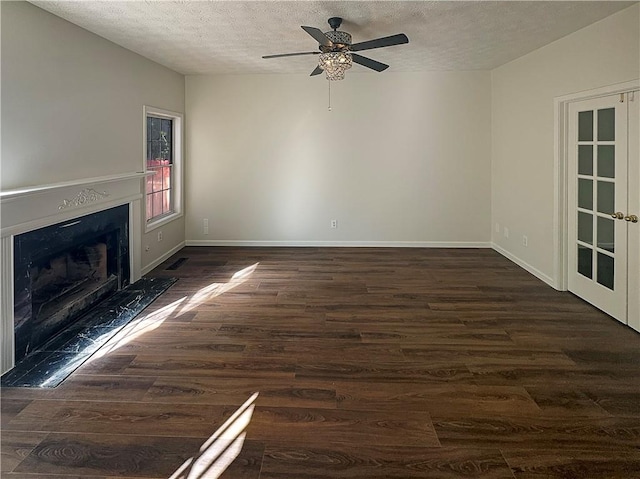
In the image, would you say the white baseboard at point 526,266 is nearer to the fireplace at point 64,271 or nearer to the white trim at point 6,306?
the fireplace at point 64,271

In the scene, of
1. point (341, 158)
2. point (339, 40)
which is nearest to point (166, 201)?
point (341, 158)

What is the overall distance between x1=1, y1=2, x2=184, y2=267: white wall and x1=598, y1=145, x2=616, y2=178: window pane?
458 cm

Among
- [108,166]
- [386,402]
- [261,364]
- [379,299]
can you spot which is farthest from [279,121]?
[386,402]

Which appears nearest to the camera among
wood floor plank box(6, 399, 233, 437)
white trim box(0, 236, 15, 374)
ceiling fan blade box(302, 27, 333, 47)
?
wood floor plank box(6, 399, 233, 437)

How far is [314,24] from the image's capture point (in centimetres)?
414

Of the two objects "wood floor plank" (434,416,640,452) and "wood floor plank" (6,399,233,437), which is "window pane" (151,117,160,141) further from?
"wood floor plank" (434,416,640,452)

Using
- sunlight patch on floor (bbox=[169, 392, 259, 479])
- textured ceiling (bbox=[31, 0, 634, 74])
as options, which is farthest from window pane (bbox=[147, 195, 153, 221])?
sunlight patch on floor (bbox=[169, 392, 259, 479])

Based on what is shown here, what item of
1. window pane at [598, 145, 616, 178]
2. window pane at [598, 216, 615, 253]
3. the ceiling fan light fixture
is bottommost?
window pane at [598, 216, 615, 253]

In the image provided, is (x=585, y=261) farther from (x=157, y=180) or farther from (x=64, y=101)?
(x=157, y=180)

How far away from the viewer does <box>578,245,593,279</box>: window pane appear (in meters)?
4.38

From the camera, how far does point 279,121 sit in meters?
6.92

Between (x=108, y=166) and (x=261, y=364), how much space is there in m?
2.76

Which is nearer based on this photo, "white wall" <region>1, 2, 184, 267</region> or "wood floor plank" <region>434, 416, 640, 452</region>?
"wood floor plank" <region>434, 416, 640, 452</region>

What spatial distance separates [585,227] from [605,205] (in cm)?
39
